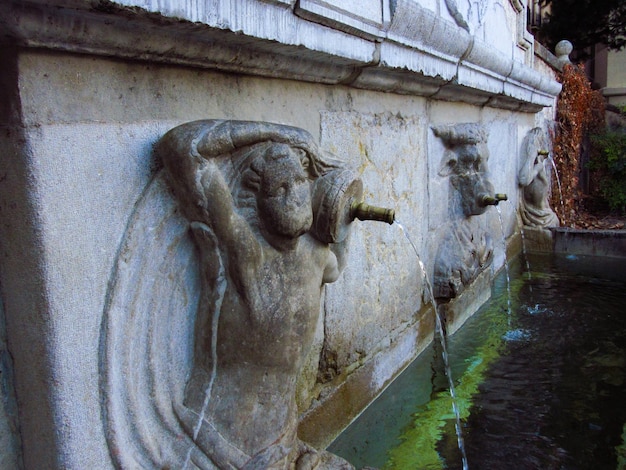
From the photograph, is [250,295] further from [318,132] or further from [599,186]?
[599,186]

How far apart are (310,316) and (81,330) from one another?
0.59m

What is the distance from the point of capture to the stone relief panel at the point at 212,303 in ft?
4.31

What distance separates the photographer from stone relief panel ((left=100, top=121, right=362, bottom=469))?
1313mm

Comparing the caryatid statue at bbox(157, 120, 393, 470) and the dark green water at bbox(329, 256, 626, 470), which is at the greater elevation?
the caryatid statue at bbox(157, 120, 393, 470)

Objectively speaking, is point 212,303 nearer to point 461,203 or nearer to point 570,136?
point 461,203

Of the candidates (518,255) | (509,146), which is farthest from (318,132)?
(518,255)

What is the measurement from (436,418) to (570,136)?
5.95 m

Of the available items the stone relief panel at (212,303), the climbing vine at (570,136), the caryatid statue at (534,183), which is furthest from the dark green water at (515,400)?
the climbing vine at (570,136)

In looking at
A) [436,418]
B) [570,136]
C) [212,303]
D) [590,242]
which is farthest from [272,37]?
[570,136]

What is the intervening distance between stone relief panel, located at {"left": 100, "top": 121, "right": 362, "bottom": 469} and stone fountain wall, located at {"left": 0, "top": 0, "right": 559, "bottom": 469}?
25 mm

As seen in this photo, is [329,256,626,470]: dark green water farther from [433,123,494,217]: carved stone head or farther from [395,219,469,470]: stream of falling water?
[433,123,494,217]: carved stone head

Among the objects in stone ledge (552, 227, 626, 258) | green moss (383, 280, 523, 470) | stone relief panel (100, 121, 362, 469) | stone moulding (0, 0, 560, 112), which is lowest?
green moss (383, 280, 523, 470)

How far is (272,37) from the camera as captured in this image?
1521 mm

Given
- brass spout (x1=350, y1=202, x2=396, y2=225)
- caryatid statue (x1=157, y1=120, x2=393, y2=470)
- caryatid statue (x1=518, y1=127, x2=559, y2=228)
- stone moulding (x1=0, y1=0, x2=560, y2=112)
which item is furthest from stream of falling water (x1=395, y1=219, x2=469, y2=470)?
caryatid statue (x1=518, y1=127, x2=559, y2=228)
